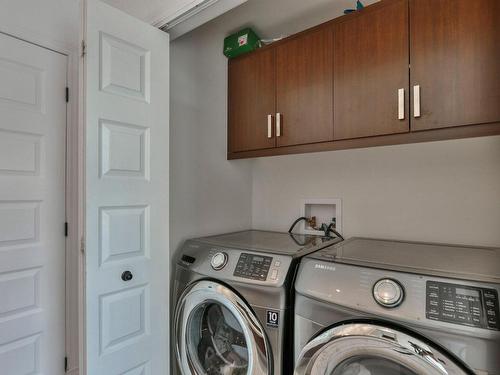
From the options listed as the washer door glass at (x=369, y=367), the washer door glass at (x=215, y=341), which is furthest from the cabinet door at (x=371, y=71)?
the washer door glass at (x=215, y=341)

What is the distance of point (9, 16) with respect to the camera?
1491mm

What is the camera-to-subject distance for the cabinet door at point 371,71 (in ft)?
4.44

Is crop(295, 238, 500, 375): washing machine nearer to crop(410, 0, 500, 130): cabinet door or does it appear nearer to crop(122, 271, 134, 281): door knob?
crop(410, 0, 500, 130): cabinet door

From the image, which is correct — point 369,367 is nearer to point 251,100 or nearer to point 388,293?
point 388,293

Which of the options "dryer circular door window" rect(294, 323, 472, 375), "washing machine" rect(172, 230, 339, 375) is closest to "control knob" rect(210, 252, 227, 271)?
"washing machine" rect(172, 230, 339, 375)

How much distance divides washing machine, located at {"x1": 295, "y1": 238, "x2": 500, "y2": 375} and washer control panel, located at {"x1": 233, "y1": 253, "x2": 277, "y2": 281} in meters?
0.16

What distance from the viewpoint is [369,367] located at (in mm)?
1051

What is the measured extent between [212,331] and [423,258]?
43.9 inches

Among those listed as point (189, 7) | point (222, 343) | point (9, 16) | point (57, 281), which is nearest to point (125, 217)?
point (57, 281)

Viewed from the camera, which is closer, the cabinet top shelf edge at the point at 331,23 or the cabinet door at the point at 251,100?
the cabinet top shelf edge at the point at 331,23

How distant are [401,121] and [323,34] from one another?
65cm

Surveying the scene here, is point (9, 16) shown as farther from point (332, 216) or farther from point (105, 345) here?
point (332, 216)

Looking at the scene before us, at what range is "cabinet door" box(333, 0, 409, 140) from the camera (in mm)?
1354

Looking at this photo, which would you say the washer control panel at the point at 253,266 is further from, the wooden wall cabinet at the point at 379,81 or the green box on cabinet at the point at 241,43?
the green box on cabinet at the point at 241,43
